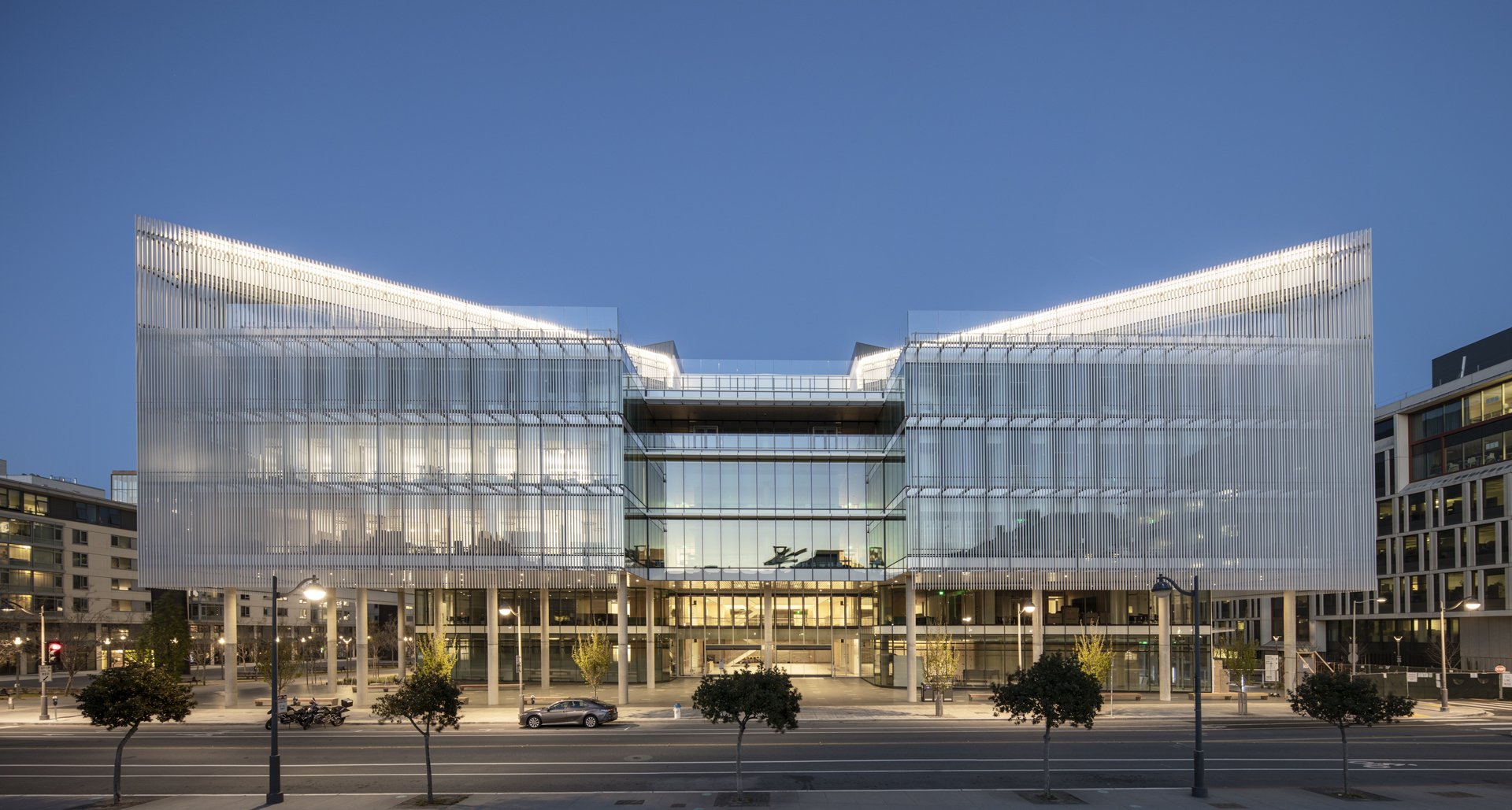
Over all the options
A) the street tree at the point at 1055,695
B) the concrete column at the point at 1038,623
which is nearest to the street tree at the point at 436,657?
the street tree at the point at 1055,695

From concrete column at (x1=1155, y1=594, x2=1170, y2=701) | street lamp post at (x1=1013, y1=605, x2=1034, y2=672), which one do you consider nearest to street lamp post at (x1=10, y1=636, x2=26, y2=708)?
street lamp post at (x1=1013, y1=605, x2=1034, y2=672)

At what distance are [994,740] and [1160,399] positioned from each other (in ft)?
82.1

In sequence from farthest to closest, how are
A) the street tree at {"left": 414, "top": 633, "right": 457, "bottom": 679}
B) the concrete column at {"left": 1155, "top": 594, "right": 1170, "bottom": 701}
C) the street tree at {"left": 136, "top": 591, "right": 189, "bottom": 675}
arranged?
1. the street tree at {"left": 136, "top": 591, "right": 189, "bottom": 675}
2. the concrete column at {"left": 1155, "top": 594, "right": 1170, "bottom": 701}
3. the street tree at {"left": 414, "top": 633, "right": 457, "bottom": 679}

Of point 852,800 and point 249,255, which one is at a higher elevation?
point 249,255

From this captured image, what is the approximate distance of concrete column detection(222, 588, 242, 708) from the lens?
55875 mm

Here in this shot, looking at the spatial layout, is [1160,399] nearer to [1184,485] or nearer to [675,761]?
[1184,485]

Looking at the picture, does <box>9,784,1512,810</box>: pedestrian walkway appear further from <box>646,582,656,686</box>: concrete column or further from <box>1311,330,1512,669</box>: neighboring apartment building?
<box>1311,330,1512,669</box>: neighboring apartment building

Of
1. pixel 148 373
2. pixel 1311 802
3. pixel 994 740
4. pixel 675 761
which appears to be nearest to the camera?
pixel 1311 802

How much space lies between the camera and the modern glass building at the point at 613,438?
180 feet

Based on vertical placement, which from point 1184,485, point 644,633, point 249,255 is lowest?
point 644,633

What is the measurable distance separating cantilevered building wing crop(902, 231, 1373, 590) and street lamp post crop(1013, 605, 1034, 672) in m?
5.24

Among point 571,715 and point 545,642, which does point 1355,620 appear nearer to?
point 545,642

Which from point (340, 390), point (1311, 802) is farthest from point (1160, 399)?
point (340, 390)

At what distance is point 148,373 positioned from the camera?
54.9 meters
